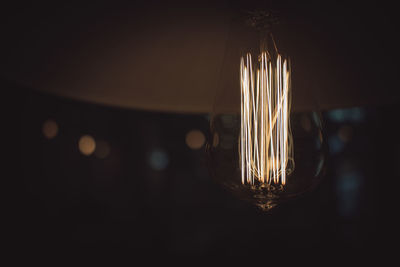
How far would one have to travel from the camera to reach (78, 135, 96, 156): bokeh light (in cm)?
330

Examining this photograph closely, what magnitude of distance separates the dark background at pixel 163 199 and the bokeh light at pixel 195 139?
81 millimetres

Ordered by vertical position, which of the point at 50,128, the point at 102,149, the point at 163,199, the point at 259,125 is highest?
the point at 50,128

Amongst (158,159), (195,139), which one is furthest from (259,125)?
(158,159)

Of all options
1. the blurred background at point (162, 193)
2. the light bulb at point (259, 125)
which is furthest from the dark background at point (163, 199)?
the light bulb at point (259, 125)

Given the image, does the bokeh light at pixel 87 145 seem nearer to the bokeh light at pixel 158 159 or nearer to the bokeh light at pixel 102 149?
the bokeh light at pixel 102 149

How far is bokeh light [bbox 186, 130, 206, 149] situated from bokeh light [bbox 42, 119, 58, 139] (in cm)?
142

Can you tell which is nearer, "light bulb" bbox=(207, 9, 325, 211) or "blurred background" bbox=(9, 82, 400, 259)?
"light bulb" bbox=(207, 9, 325, 211)

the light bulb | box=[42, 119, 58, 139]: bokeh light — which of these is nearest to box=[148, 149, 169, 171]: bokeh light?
box=[42, 119, 58, 139]: bokeh light

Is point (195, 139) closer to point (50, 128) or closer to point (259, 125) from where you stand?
point (50, 128)

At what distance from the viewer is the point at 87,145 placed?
3.52 metres

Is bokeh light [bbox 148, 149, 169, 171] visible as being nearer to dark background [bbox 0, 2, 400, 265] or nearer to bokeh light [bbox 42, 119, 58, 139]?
dark background [bbox 0, 2, 400, 265]

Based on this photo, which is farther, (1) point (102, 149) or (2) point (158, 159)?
(2) point (158, 159)

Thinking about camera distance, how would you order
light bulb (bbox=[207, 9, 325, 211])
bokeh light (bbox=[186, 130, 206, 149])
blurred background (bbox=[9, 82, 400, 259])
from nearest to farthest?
light bulb (bbox=[207, 9, 325, 211]) < blurred background (bbox=[9, 82, 400, 259]) < bokeh light (bbox=[186, 130, 206, 149])

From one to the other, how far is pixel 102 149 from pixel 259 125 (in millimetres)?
3333
